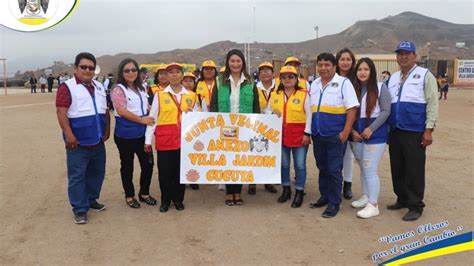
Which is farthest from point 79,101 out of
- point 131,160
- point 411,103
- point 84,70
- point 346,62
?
point 411,103

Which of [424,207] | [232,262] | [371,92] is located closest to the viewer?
[232,262]

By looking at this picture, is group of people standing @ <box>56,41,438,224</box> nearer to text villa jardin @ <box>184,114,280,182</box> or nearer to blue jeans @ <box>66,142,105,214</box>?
blue jeans @ <box>66,142,105,214</box>

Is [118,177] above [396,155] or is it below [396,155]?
below

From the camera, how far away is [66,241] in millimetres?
4316

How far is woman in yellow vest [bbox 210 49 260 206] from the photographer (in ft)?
17.3

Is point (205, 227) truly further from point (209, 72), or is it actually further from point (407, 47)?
point (407, 47)

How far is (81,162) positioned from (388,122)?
376 cm

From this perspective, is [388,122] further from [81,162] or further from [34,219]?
[34,219]

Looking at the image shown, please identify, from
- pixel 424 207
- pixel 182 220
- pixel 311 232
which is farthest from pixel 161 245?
pixel 424 207

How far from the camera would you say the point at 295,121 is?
5.32 m

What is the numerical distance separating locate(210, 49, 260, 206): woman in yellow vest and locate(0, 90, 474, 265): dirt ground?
1320 mm

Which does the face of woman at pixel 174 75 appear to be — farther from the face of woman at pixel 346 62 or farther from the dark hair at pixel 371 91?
the dark hair at pixel 371 91

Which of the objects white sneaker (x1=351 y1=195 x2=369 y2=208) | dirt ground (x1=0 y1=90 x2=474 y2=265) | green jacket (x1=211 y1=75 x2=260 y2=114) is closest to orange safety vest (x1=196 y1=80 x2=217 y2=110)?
green jacket (x1=211 y1=75 x2=260 y2=114)

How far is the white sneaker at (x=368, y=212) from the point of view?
4939 millimetres
